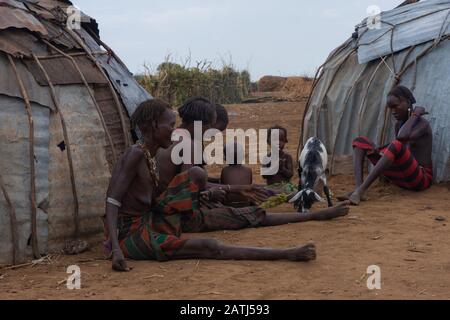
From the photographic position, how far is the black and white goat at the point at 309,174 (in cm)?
552

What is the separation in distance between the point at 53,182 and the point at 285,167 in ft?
8.93

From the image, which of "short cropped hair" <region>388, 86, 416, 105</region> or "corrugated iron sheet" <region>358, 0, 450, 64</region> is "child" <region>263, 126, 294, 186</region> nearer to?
"short cropped hair" <region>388, 86, 416, 105</region>

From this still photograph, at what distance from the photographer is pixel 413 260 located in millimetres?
4117

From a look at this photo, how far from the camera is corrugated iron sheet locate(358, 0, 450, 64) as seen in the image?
723 centimetres

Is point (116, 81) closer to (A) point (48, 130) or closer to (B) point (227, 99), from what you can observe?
(A) point (48, 130)

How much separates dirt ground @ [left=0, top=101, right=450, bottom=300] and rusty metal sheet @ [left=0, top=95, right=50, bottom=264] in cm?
18

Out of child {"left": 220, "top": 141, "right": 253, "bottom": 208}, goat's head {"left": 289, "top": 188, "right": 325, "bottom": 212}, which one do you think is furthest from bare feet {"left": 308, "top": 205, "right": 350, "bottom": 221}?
child {"left": 220, "top": 141, "right": 253, "bottom": 208}

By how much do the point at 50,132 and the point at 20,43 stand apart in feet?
2.22

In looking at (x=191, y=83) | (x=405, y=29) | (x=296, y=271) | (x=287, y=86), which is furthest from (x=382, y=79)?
(x=287, y=86)

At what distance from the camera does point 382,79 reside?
7.60 meters

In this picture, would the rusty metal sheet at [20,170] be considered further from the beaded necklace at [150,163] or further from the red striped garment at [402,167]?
the red striped garment at [402,167]

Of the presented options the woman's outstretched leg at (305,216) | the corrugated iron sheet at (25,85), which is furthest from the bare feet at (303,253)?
the corrugated iron sheet at (25,85)

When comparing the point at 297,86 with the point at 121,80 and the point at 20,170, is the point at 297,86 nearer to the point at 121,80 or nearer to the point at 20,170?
the point at 121,80

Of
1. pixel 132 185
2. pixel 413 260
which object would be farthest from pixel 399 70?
pixel 132 185
